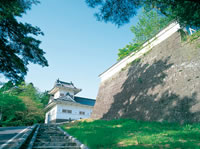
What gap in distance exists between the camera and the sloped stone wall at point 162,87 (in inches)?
261

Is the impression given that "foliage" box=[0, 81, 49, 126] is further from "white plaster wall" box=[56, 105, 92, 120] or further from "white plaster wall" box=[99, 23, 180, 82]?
"white plaster wall" box=[99, 23, 180, 82]

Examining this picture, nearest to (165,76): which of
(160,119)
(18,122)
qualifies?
(160,119)

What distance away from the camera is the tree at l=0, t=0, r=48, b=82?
738 cm

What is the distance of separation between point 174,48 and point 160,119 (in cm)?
521

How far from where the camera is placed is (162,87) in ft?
27.6

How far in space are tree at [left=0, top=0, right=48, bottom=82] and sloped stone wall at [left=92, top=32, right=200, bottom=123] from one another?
735 cm

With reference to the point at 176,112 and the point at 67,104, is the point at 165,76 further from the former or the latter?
the point at 67,104

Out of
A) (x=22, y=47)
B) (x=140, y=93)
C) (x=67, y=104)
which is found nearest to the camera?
(x=22, y=47)

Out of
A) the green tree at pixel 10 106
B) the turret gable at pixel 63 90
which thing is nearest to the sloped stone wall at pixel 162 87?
the green tree at pixel 10 106

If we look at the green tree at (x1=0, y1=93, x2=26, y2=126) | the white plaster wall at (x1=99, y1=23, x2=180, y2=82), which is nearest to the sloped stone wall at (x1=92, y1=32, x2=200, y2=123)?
the white plaster wall at (x1=99, y1=23, x2=180, y2=82)

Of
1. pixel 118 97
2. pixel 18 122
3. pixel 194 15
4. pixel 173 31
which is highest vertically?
pixel 173 31

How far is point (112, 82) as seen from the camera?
51.0 ft

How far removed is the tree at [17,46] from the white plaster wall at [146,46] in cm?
876

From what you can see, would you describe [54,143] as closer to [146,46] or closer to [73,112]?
[146,46]
